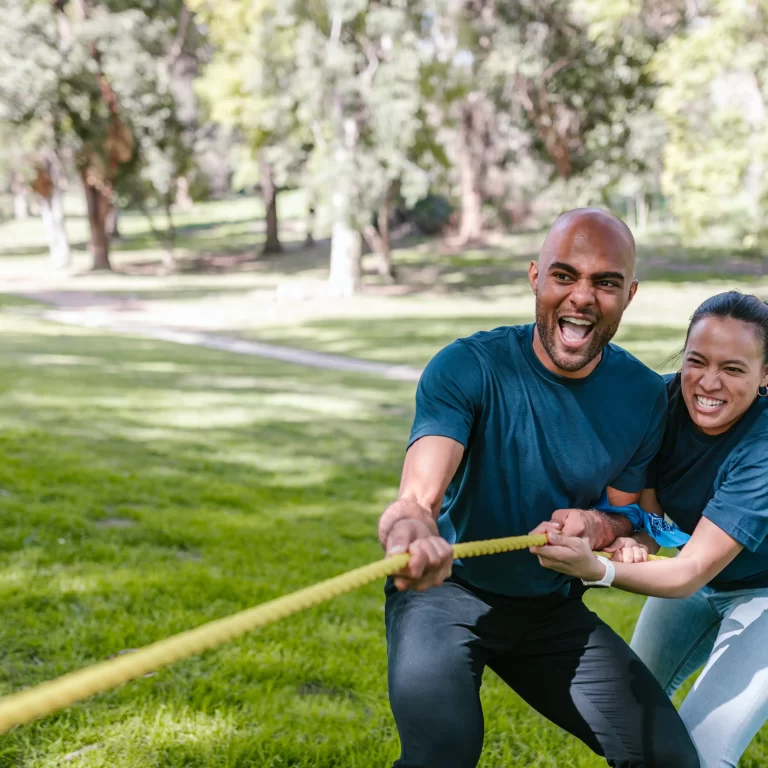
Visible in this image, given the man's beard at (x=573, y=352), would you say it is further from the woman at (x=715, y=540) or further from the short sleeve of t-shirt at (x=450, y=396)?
the woman at (x=715, y=540)

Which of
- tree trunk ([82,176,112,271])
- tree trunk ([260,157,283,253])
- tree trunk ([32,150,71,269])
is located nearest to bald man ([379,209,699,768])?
tree trunk ([82,176,112,271])

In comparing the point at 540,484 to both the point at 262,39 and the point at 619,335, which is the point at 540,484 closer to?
the point at 619,335

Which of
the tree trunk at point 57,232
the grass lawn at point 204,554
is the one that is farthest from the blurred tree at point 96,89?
the grass lawn at point 204,554

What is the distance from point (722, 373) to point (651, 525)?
50 centimetres

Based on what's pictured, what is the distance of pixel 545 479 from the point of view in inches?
102

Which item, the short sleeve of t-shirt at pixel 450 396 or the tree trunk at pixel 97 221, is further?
the tree trunk at pixel 97 221

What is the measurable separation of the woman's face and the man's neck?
33 centimetres

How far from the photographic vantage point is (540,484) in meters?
2.58

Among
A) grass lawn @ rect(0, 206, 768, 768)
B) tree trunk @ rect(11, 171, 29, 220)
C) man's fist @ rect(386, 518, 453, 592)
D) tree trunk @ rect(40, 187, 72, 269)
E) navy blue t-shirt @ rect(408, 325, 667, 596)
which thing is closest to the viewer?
man's fist @ rect(386, 518, 453, 592)

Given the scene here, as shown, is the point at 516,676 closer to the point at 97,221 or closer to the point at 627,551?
the point at 627,551

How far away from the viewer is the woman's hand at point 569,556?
2297 mm

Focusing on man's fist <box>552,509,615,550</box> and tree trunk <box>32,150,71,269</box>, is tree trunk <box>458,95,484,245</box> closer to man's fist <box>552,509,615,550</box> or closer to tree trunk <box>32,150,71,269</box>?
tree trunk <box>32,150,71,269</box>

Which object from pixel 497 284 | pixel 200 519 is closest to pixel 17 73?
pixel 497 284

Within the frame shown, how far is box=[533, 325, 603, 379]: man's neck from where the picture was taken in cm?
264
